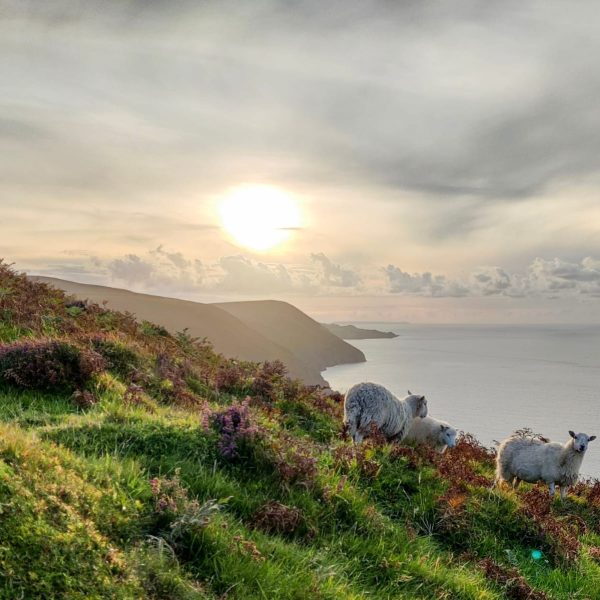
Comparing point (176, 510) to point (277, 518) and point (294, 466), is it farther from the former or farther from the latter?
point (294, 466)

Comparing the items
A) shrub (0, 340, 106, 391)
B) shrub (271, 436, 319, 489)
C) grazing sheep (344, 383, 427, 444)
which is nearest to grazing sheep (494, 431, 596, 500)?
grazing sheep (344, 383, 427, 444)

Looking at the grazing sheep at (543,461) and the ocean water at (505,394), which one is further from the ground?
the grazing sheep at (543,461)

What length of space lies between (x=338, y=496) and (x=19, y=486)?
4427mm

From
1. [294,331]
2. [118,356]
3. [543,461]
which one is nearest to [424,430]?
[543,461]

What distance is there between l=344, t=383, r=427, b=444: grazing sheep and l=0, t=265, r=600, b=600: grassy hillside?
1.29 m

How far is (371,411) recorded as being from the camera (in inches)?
555

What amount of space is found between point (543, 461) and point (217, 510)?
12462 mm

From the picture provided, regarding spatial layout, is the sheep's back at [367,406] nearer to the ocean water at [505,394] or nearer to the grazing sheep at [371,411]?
the grazing sheep at [371,411]

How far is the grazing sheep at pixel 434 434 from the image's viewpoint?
57.7ft

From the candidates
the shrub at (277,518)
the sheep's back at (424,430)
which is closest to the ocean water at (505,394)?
the sheep's back at (424,430)

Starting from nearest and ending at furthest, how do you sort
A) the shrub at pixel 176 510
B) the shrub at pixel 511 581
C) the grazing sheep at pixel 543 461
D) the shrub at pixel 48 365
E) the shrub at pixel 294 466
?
the shrub at pixel 176 510
the shrub at pixel 294 466
the shrub at pixel 511 581
the shrub at pixel 48 365
the grazing sheep at pixel 543 461

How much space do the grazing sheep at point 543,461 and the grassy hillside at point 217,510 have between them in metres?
0.99

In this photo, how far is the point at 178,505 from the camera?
→ 506cm

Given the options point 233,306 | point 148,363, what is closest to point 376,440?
point 148,363
